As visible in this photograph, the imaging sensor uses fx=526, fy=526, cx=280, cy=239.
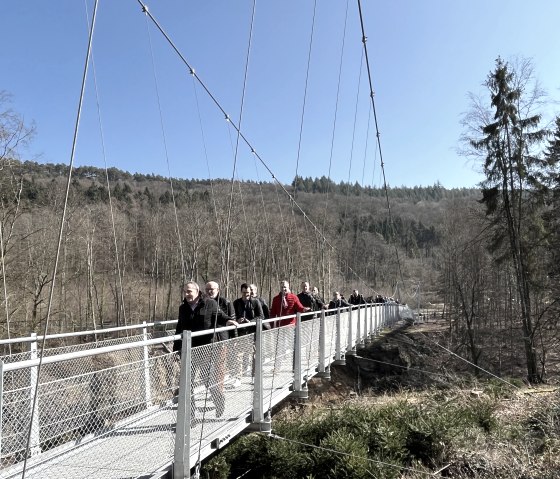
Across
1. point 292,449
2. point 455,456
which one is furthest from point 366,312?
point 455,456

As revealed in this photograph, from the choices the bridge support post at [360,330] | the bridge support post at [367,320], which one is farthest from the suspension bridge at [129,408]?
the bridge support post at [367,320]

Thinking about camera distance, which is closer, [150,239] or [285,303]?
[285,303]

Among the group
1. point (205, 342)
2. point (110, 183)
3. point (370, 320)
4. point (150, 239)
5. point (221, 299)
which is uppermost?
point (110, 183)

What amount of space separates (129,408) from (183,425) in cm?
106

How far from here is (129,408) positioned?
444 cm

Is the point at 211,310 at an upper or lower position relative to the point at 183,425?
upper

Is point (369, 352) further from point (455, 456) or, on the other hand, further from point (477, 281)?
point (455, 456)

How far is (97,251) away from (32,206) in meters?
10.9

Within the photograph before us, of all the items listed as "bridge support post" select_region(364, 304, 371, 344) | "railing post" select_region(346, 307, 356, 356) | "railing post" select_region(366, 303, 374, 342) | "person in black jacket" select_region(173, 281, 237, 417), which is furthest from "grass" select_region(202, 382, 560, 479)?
"railing post" select_region(366, 303, 374, 342)

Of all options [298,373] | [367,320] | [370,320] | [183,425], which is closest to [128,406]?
[183,425]

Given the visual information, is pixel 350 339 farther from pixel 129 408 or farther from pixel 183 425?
pixel 183 425

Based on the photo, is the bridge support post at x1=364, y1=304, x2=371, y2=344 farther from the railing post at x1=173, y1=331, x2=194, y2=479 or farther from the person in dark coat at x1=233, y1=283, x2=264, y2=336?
the railing post at x1=173, y1=331, x2=194, y2=479

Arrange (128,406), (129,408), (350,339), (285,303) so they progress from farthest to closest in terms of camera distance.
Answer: (350,339) → (285,303) → (129,408) → (128,406)

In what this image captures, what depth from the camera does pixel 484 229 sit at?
22.9 m
